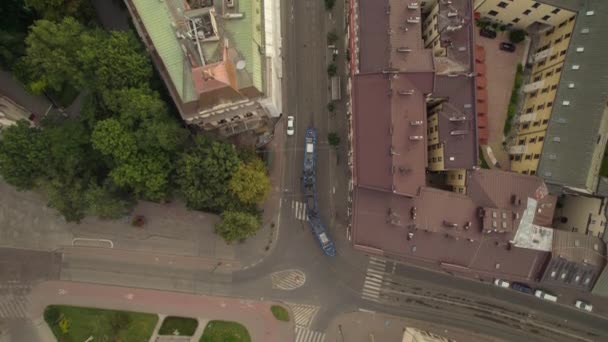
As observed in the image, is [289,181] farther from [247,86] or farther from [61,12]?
[61,12]

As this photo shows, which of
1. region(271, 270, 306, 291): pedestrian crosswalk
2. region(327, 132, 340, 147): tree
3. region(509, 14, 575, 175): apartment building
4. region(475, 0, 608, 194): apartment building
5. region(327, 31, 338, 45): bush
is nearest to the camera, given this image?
region(475, 0, 608, 194): apartment building

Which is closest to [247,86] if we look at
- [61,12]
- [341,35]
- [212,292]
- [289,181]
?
[289,181]

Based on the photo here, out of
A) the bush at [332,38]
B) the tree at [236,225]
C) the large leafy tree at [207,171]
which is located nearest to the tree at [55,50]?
the large leafy tree at [207,171]

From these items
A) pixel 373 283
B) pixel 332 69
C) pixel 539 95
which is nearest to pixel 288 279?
pixel 373 283

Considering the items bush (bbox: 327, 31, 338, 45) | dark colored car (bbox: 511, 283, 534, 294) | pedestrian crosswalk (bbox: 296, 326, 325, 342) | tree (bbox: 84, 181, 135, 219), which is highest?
bush (bbox: 327, 31, 338, 45)

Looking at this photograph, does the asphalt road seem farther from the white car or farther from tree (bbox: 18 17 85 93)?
tree (bbox: 18 17 85 93)

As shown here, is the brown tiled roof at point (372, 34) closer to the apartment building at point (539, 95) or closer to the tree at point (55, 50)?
the apartment building at point (539, 95)

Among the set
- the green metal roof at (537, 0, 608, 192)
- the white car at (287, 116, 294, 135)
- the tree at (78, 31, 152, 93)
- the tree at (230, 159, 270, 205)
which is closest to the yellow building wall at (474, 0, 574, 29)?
the green metal roof at (537, 0, 608, 192)
